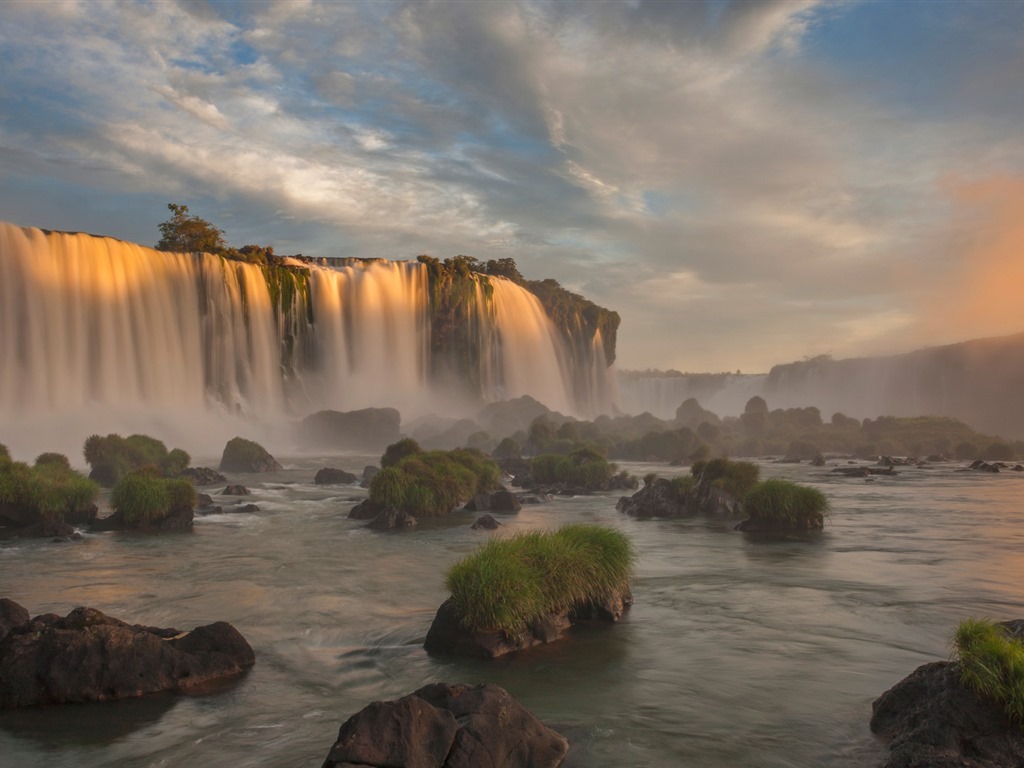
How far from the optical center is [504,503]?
2634 cm

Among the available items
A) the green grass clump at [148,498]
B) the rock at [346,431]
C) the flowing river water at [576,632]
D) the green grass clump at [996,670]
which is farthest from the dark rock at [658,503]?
the rock at [346,431]

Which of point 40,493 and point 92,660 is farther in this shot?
point 40,493

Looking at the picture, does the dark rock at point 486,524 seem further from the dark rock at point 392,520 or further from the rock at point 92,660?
the rock at point 92,660

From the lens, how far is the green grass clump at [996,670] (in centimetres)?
649

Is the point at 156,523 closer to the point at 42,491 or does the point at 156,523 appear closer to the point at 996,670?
the point at 42,491

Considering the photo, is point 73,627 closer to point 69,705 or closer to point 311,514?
point 69,705

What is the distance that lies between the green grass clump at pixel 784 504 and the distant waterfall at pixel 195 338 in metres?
41.0

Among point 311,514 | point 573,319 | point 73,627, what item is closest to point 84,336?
point 311,514

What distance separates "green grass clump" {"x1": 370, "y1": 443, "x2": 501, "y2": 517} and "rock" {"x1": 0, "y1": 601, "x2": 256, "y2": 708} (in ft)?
46.3

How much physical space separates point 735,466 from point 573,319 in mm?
85642

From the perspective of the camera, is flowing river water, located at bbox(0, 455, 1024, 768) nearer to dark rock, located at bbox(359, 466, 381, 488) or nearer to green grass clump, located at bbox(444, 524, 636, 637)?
green grass clump, located at bbox(444, 524, 636, 637)

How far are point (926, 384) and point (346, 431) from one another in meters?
83.8

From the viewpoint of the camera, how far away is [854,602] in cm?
1373

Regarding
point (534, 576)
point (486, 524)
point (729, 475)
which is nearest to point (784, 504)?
point (729, 475)
